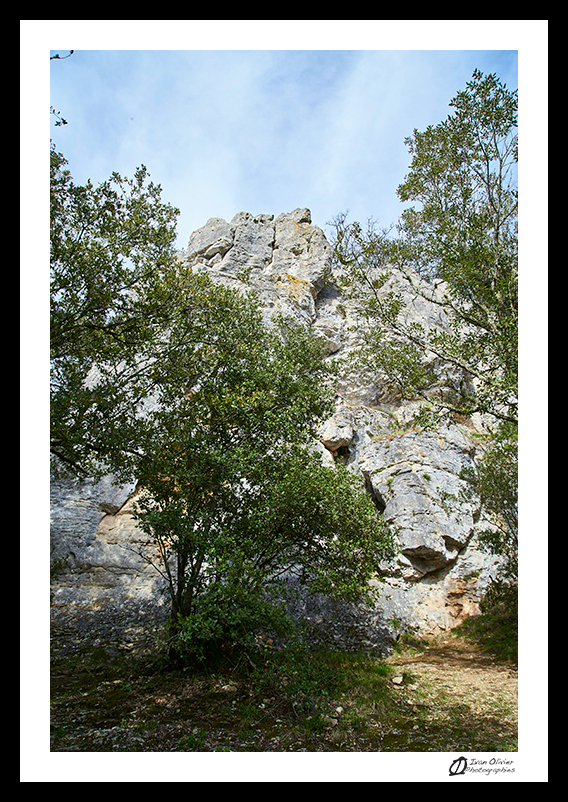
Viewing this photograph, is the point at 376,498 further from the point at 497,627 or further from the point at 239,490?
the point at 239,490

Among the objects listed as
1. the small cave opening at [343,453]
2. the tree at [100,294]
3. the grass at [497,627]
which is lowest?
the grass at [497,627]

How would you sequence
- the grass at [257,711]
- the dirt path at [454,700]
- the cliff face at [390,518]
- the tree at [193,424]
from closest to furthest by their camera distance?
the grass at [257,711]
the dirt path at [454,700]
the tree at [193,424]
the cliff face at [390,518]

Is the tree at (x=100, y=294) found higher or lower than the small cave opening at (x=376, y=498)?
higher

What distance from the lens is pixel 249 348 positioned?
12.6m

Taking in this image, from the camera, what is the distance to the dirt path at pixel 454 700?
299 inches

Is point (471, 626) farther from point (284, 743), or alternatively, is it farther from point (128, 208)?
point (128, 208)
